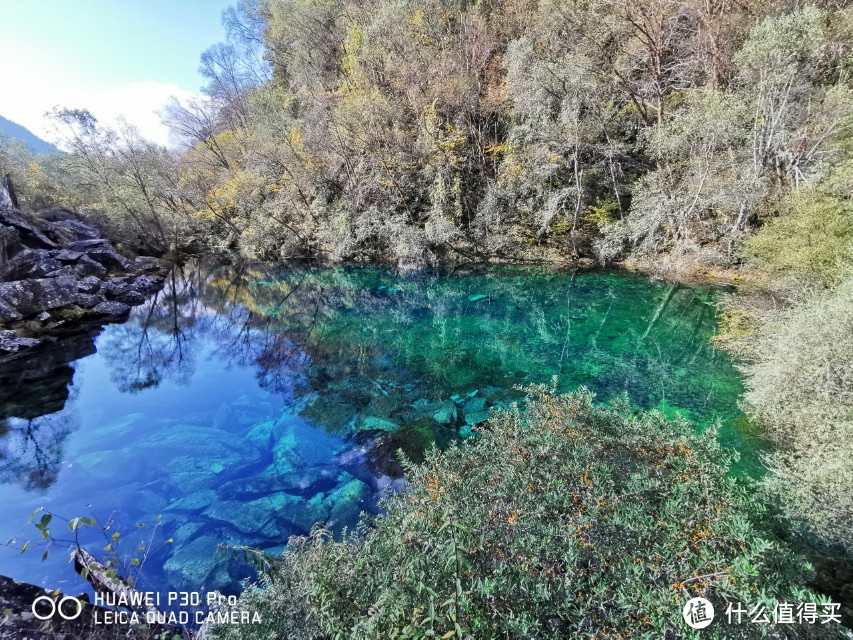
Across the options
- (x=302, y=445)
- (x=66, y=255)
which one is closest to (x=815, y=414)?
(x=302, y=445)

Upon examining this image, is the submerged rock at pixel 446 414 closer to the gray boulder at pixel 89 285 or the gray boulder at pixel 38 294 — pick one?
the gray boulder at pixel 38 294

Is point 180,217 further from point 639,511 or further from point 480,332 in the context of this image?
point 639,511

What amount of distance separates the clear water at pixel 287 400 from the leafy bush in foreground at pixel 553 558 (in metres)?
3.78

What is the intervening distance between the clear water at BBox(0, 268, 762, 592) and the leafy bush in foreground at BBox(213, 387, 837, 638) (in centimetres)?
378

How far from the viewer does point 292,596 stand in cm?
270

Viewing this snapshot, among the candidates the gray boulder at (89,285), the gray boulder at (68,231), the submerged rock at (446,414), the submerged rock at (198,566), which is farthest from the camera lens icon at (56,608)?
the gray boulder at (68,231)

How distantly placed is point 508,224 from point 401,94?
12.5m

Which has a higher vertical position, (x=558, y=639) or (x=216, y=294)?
(x=558, y=639)

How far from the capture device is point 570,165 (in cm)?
1930

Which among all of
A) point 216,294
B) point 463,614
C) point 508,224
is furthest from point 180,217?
point 463,614

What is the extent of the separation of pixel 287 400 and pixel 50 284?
47.7ft

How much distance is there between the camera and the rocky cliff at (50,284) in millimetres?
13906

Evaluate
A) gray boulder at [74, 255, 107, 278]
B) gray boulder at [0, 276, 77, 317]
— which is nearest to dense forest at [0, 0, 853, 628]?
gray boulder at [74, 255, 107, 278]

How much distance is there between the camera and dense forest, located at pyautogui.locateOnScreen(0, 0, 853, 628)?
6.59 meters
